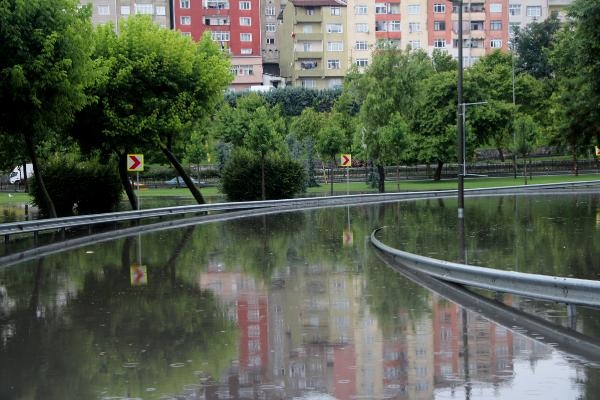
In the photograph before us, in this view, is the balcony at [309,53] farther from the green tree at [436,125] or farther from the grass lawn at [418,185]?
the grass lawn at [418,185]

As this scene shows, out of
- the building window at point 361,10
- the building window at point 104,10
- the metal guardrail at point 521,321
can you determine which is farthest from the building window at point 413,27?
the metal guardrail at point 521,321

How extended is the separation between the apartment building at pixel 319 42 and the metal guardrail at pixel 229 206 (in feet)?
214

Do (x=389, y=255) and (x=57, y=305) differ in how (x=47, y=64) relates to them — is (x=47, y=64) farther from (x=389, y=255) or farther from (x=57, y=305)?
(x=57, y=305)

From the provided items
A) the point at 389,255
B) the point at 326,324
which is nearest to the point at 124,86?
the point at 389,255

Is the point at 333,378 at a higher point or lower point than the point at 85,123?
lower

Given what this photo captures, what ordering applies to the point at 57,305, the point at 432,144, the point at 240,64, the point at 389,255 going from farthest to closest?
the point at 240,64 → the point at 432,144 → the point at 389,255 → the point at 57,305

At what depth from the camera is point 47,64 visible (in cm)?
3134

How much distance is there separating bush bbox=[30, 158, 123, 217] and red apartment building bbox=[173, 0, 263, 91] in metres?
76.3

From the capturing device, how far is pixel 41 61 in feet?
101

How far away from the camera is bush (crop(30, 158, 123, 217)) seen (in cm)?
4581

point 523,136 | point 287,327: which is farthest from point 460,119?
point 523,136

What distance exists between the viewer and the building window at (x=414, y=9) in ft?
412

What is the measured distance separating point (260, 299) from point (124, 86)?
95.2ft

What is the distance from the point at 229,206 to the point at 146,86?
6.68 metres
